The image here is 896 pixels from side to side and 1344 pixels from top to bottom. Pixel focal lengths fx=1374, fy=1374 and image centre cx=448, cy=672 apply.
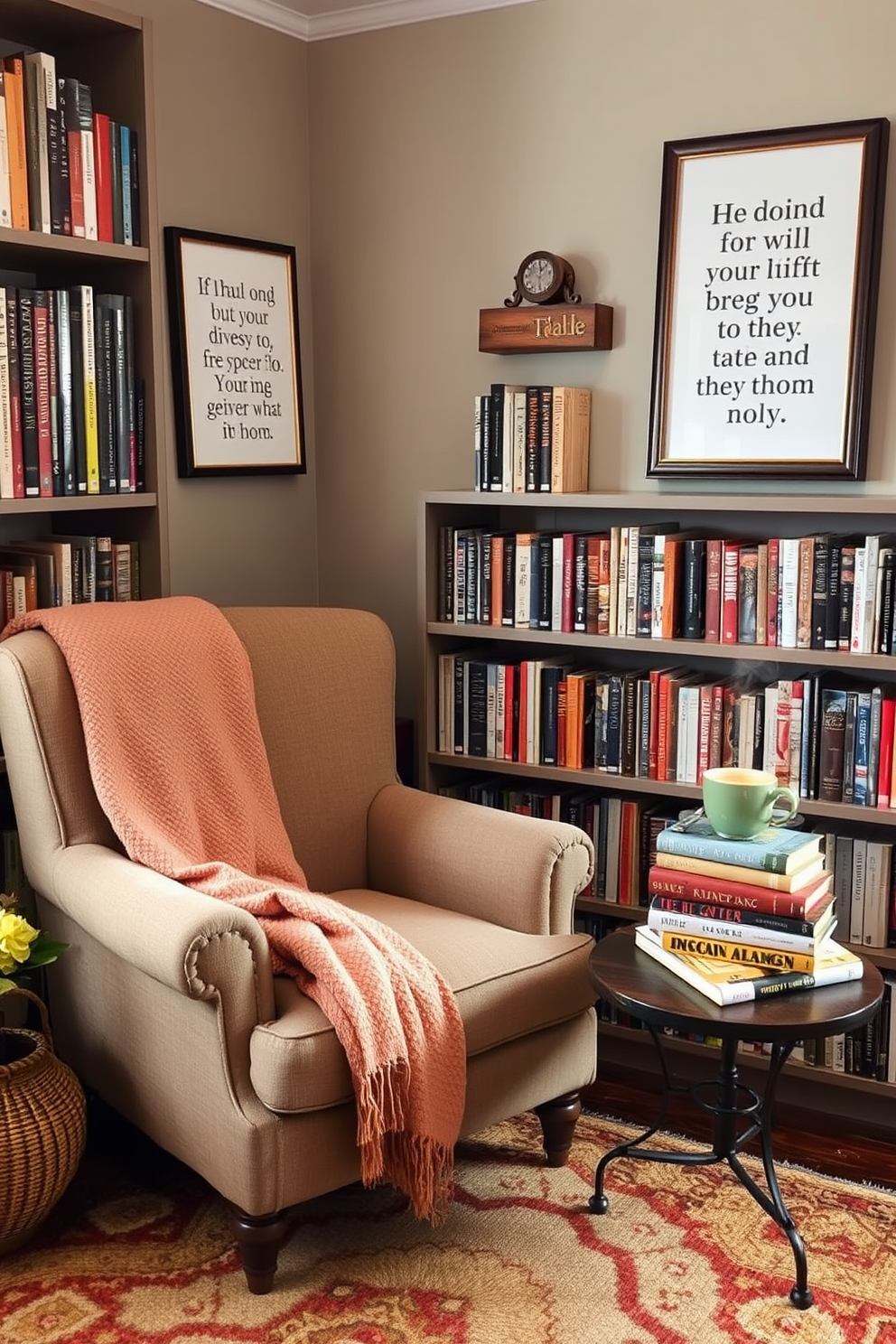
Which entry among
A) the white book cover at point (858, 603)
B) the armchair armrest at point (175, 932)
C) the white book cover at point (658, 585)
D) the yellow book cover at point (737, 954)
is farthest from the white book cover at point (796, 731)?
the armchair armrest at point (175, 932)

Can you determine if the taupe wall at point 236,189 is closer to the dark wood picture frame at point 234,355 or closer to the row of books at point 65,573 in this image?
the dark wood picture frame at point 234,355

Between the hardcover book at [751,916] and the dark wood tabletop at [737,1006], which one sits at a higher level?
the hardcover book at [751,916]

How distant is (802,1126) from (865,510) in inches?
49.1

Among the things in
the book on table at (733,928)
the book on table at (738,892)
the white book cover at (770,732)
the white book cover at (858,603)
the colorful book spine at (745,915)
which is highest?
the white book cover at (858,603)

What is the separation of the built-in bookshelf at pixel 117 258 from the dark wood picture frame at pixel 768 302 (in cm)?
108

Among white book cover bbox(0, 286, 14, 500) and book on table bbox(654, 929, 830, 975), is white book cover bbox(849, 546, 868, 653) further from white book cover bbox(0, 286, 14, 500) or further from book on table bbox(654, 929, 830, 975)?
white book cover bbox(0, 286, 14, 500)

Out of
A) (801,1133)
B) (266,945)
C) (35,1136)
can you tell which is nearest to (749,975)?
(266,945)

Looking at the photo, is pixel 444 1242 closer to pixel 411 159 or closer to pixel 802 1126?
pixel 802 1126

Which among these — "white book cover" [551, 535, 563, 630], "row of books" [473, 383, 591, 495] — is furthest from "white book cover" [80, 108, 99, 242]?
"white book cover" [551, 535, 563, 630]

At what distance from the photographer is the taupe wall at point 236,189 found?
3143mm

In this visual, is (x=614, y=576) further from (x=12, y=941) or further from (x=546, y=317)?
(x=12, y=941)

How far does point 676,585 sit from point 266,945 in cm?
122

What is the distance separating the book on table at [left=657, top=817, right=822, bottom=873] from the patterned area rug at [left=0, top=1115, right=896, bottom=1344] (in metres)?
0.68

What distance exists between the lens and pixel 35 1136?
220 cm
